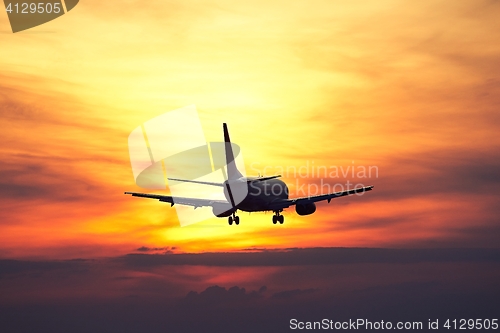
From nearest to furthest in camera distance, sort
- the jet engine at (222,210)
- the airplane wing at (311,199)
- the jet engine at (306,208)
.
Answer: the airplane wing at (311,199) < the jet engine at (222,210) < the jet engine at (306,208)

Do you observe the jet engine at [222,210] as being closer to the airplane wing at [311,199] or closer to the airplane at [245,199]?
the airplane at [245,199]

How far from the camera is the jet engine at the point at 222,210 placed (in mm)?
91312

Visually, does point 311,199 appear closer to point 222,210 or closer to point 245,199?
point 245,199

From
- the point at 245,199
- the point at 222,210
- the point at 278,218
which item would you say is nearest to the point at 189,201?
the point at 222,210

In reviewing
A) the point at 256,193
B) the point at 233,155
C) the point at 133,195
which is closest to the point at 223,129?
the point at 233,155

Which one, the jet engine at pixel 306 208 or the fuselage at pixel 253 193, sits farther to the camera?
the jet engine at pixel 306 208

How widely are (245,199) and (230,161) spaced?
19.6 feet

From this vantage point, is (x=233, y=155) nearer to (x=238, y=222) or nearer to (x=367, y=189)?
(x=238, y=222)

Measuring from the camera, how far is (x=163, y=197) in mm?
90250

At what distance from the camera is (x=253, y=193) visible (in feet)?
308

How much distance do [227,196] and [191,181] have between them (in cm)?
1501

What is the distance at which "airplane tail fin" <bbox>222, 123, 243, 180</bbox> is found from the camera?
9294 cm

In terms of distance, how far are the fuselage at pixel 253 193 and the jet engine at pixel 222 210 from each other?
945 mm

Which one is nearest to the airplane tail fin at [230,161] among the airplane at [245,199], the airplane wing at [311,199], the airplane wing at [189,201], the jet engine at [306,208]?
the airplane at [245,199]
